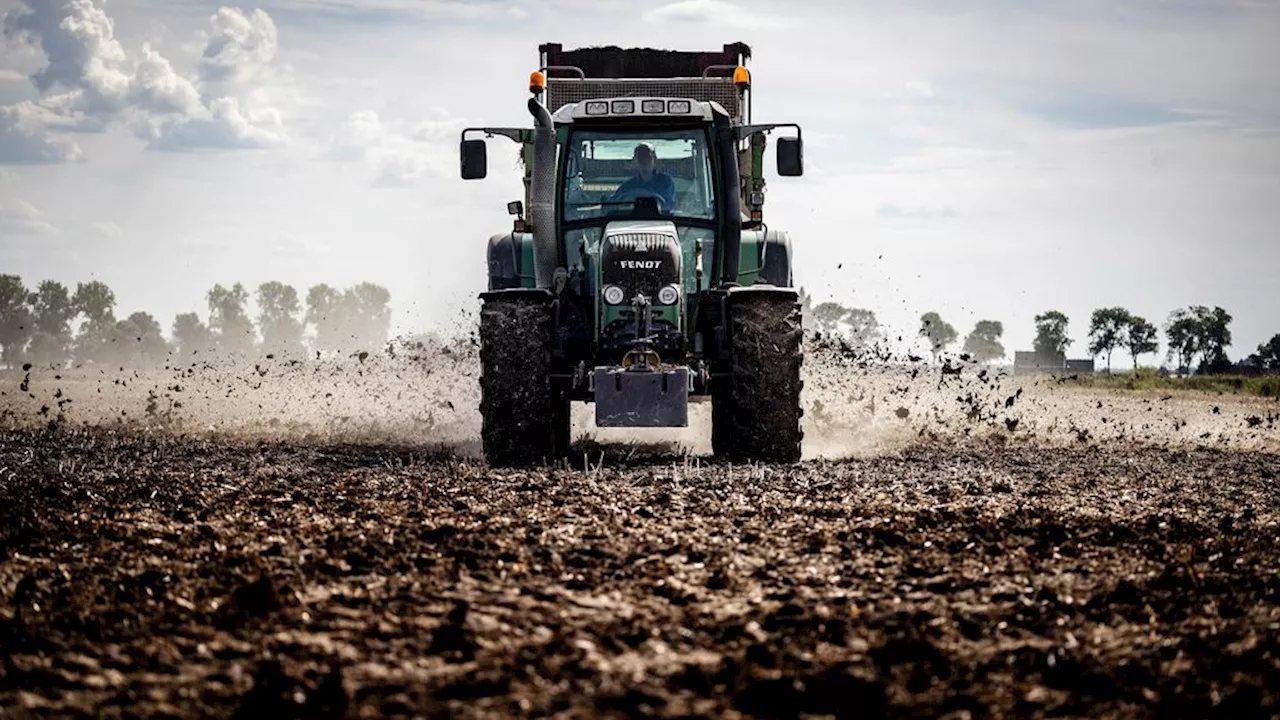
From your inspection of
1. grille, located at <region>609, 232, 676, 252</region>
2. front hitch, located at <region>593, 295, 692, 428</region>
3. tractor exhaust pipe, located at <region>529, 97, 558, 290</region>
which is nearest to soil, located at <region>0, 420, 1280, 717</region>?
front hitch, located at <region>593, 295, 692, 428</region>

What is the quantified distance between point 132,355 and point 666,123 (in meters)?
112

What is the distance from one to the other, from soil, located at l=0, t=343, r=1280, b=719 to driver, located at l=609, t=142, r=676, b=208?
121 inches

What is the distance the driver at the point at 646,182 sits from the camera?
13227 millimetres

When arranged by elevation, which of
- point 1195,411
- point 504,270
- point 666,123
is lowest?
point 1195,411

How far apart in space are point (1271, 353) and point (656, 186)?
85.7 m

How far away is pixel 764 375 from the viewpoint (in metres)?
12.2

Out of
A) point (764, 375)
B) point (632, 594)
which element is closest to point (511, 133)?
point (764, 375)

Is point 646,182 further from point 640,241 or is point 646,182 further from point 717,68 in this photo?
point 717,68

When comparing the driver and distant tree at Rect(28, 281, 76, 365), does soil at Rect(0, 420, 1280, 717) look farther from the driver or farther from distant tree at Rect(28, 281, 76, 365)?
distant tree at Rect(28, 281, 76, 365)

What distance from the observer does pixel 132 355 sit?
11769cm

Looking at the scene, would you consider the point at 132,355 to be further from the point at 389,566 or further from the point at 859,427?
the point at 389,566

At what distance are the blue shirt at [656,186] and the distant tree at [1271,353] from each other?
83.0 metres

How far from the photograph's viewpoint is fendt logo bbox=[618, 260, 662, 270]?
12219mm

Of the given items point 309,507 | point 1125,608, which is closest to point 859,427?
point 309,507
